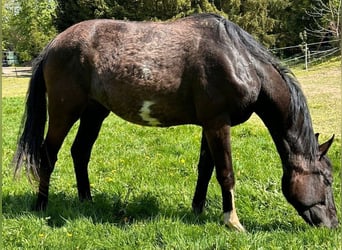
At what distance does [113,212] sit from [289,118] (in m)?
1.82

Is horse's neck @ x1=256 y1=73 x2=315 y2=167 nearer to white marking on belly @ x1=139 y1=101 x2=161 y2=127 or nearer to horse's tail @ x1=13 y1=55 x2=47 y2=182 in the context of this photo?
white marking on belly @ x1=139 y1=101 x2=161 y2=127

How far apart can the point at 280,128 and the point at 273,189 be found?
101 cm

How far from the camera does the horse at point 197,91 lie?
375 centimetres

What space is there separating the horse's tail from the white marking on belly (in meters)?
1.07

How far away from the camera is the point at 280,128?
388 cm

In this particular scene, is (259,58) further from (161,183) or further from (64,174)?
(64,174)

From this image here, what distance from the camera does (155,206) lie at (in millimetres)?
4301

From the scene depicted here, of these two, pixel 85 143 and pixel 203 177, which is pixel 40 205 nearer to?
pixel 85 143

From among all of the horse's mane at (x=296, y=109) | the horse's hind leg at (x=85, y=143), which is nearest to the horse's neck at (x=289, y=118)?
the horse's mane at (x=296, y=109)

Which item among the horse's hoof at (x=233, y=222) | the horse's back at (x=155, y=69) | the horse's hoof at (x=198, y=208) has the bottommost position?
the horse's hoof at (x=198, y=208)

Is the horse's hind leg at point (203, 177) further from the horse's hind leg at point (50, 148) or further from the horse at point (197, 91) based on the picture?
the horse's hind leg at point (50, 148)

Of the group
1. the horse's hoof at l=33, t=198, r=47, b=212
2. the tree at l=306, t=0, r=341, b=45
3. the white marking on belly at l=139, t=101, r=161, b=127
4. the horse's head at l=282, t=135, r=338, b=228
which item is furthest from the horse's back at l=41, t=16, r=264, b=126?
the tree at l=306, t=0, r=341, b=45

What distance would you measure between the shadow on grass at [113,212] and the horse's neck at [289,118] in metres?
0.64

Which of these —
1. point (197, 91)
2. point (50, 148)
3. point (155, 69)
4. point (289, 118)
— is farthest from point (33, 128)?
point (289, 118)
